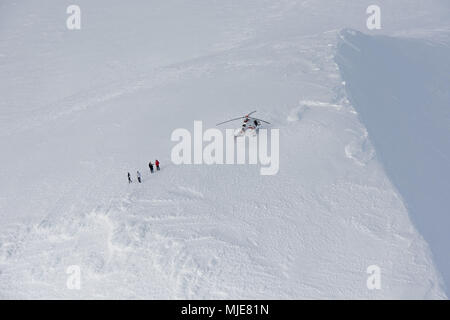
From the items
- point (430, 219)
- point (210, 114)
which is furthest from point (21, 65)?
point (430, 219)

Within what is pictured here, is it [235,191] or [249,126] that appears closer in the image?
[235,191]

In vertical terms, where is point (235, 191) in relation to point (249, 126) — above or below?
below

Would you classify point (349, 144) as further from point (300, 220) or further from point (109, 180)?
point (109, 180)

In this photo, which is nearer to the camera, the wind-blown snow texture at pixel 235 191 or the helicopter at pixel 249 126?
the wind-blown snow texture at pixel 235 191

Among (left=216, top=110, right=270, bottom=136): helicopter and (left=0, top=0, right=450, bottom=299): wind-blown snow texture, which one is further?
(left=216, top=110, right=270, bottom=136): helicopter

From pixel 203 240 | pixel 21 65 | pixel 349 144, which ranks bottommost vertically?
pixel 203 240
